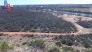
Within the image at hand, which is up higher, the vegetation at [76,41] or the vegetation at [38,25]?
the vegetation at [76,41]

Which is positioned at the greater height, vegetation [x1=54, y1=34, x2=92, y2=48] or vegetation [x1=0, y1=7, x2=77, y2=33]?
vegetation [x1=54, y1=34, x2=92, y2=48]

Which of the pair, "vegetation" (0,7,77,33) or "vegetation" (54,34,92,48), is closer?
"vegetation" (54,34,92,48)

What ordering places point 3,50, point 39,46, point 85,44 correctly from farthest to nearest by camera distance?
point 85,44 < point 39,46 < point 3,50

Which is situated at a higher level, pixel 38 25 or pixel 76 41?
pixel 76 41

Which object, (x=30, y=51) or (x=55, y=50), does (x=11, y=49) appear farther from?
(x=55, y=50)

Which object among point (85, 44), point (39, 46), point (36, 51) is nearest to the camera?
point (36, 51)

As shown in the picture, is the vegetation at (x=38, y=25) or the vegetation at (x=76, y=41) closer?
the vegetation at (x=76, y=41)

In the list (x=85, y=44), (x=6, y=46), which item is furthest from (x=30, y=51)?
(x=85, y=44)

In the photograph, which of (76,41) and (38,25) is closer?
(76,41)

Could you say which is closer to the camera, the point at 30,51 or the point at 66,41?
the point at 30,51

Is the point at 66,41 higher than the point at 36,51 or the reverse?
the reverse
